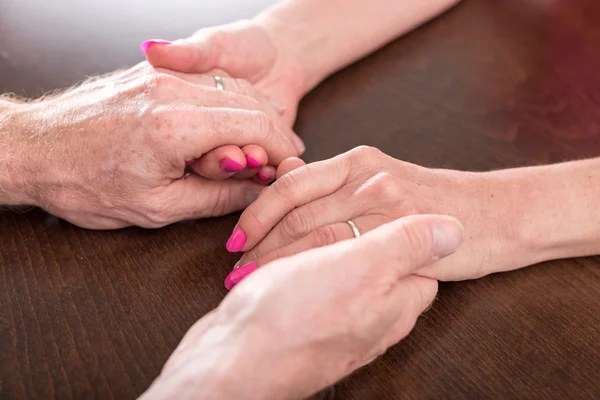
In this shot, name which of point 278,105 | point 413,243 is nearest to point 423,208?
point 413,243

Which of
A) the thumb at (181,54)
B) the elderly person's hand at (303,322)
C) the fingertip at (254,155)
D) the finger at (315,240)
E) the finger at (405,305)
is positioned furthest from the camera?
the thumb at (181,54)

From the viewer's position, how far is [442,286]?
0.79 m

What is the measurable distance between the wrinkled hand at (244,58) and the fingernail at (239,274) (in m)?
0.42

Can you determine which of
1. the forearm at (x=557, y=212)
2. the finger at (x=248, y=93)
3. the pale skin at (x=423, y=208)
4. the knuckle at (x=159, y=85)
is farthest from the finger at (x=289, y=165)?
the forearm at (x=557, y=212)

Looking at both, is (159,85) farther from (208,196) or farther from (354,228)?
(354,228)

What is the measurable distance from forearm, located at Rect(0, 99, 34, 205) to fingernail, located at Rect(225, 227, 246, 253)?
13.6 inches

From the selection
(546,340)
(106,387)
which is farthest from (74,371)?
(546,340)

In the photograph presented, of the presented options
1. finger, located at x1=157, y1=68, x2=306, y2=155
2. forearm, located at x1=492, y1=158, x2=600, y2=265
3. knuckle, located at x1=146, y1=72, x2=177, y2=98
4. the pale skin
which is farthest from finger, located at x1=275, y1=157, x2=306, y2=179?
forearm, located at x1=492, y1=158, x2=600, y2=265

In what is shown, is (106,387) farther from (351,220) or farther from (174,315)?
(351,220)

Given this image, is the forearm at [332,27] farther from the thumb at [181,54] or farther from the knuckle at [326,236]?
the knuckle at [326,236]

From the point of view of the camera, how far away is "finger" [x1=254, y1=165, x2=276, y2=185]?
35.3 inches

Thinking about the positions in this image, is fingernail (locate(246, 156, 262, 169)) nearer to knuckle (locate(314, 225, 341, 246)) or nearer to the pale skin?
the pale skin

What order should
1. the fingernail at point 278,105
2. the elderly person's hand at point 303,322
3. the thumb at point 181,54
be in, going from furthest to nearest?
the fingernail at point 278,105 < the thumb at point 181,54 < the elderly person's hand at point 303,322

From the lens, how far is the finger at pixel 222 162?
0.82 metres
